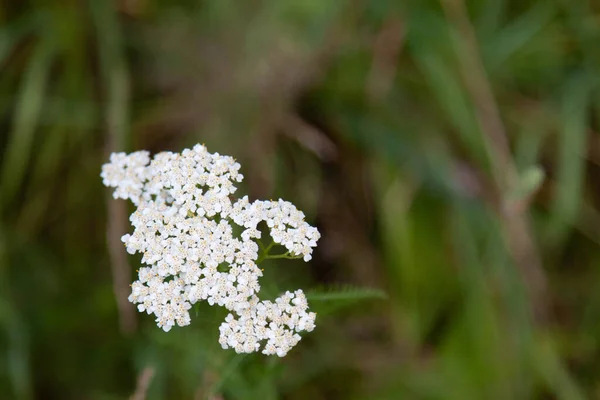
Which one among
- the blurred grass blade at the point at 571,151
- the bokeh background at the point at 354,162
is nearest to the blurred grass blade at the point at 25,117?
the bokeh background at the point at 354,162

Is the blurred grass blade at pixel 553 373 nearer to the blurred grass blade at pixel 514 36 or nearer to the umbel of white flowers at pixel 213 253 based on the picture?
the blurred grass blade at pixel 514 36

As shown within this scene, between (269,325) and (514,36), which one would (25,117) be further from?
(514,36)

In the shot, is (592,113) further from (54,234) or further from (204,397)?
(54,234)

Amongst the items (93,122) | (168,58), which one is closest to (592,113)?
(168,58)

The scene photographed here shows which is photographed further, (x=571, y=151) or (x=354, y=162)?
(x=354, y=162)

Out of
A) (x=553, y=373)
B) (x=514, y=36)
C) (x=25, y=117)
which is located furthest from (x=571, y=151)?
(x=25, y=117)

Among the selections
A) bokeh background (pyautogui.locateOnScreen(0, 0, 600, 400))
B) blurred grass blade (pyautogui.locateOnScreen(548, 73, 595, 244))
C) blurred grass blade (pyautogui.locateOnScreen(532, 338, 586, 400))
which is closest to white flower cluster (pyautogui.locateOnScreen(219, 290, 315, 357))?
bokeh background (pyautogui.locateOnScreen(0, 0, 600, 400))
